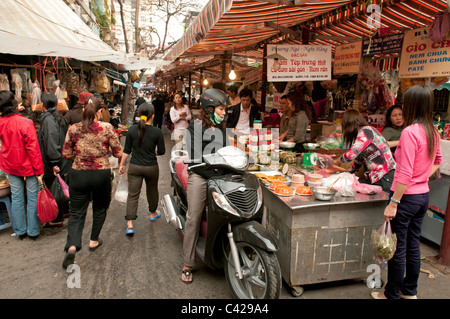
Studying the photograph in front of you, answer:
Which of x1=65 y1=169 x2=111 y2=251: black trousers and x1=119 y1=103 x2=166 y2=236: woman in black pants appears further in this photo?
x1=119 y1=103 x2=166 y2=236: woman in black pants

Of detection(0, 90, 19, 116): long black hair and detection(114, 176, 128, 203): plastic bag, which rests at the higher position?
detection(0, 90, 19, 116): long black hair

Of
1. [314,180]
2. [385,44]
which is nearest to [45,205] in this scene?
[314,180]

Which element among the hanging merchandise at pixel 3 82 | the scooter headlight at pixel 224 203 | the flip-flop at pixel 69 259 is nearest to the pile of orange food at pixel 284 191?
the scooter headlight at pixel 224 203

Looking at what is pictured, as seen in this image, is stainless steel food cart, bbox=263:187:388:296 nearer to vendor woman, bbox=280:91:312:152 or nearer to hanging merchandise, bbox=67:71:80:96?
vendor woman, bbox=280:91:312:152

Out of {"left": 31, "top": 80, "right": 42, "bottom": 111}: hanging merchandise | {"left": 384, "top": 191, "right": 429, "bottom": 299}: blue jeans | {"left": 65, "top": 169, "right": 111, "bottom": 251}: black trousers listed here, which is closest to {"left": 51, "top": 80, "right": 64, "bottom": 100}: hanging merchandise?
{"left": 31, "top": 80, "right": 42, "bottom": 111}: hanging merchandise

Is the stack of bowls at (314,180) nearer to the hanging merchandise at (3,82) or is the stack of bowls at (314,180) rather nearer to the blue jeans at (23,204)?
the blue jeans at (23,204)

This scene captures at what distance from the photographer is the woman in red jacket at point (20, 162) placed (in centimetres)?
393

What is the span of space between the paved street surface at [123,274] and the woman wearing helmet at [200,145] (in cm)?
31

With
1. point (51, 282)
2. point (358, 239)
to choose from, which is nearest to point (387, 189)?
point (358, 239)

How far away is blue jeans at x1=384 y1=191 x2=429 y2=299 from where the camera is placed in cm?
270

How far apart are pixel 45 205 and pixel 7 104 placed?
1.36 m

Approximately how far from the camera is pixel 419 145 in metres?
2.58

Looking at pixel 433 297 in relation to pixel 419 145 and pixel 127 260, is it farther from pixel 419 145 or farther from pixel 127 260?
pixel 127 260

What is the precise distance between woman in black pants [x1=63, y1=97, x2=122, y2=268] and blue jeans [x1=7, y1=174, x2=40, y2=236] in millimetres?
971
